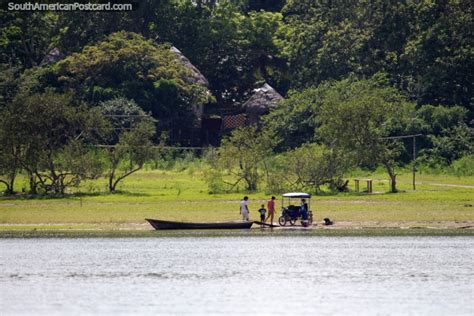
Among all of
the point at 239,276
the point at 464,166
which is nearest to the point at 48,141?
the point at 464,166

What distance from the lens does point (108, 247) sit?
1946 inches

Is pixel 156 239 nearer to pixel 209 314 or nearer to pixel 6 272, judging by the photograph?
pixel 6 272

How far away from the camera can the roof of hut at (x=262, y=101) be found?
81.8 meters

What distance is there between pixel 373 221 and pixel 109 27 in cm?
3858

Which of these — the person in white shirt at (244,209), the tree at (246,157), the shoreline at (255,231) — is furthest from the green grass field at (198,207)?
the person in white shirt at (244,209)

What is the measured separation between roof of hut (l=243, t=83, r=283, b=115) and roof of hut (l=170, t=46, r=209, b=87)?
132 inches

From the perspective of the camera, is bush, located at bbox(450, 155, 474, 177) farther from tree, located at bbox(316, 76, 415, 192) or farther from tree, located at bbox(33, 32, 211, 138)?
tree, located at bbox(33, 32, 211, 138)

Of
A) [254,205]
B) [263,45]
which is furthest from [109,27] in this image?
[254,205]

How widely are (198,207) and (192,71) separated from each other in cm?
2720

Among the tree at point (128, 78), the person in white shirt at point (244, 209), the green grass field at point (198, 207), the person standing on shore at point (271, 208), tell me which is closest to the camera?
the person in white shirt at point (244, 209)

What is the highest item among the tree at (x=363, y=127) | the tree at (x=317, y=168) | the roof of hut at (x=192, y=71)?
the roof of hut at (x=192, y=71)

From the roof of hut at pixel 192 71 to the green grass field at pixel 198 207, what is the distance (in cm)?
1877

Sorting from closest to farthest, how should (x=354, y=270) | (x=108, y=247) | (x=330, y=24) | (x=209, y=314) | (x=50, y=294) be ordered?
1. (x=209, y=314)
2. (x=50, y=294)
3. (x=354, y=270)
4. (x=108, y=247)
5. (x=330, y=24)

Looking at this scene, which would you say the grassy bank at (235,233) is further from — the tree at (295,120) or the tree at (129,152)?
the tree at (295,120)
